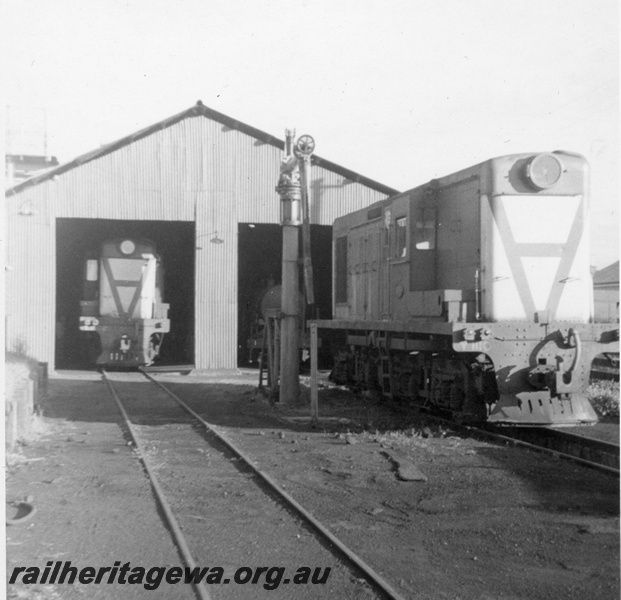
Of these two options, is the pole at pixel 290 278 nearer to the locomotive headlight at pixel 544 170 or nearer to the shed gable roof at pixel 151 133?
the locomotive headlight at pixel 544 170

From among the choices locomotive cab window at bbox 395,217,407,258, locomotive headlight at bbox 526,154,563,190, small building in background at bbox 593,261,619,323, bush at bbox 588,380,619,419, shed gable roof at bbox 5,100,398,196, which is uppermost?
shed gable roof at bbox 5,100,398,196

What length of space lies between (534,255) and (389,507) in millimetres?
4689

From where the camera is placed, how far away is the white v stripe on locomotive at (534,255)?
9.68m

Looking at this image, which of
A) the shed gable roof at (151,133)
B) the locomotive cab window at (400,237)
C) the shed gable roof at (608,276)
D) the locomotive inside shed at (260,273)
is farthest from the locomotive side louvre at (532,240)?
the shed gable roof at (608,276)

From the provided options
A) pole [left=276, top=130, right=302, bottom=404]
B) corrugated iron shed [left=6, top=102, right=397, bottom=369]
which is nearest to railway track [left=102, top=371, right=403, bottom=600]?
pole [left=276, top=130, right=302, bottom=404]

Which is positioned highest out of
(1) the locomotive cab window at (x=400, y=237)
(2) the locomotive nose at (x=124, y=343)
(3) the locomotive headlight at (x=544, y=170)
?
(3) the locomotive headlight at (x=544, y=170)

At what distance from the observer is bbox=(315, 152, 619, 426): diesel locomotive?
30.0 ft

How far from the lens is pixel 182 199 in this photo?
68.0 feet

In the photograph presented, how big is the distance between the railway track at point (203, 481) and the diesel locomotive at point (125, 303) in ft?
22.7

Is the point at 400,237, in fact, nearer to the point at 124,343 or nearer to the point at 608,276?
the point at 124,343

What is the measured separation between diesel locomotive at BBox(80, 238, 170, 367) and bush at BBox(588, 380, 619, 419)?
11.9 meters

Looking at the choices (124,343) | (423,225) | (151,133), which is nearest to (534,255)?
(423,225)

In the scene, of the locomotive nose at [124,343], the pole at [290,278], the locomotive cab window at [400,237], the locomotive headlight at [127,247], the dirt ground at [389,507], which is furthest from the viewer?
the locomotive headlight at [127,247]

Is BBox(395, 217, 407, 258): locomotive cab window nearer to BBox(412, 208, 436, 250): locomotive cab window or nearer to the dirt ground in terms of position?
BBox(412, 208, 436, 250): locomotive cab window
